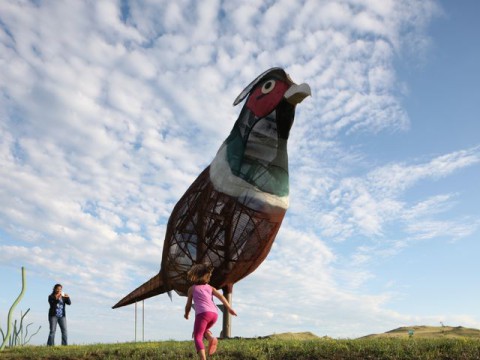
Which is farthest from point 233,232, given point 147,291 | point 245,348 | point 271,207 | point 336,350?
point 147,291

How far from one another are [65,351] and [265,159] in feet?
20.5

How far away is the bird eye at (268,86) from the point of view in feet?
39.1

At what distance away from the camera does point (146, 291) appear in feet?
49.8

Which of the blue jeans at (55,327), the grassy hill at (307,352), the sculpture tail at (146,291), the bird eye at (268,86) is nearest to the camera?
the grassy hill at (307,352)

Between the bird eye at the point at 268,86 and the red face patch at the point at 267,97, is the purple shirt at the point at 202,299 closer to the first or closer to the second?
the red face patch at the point at 267,97

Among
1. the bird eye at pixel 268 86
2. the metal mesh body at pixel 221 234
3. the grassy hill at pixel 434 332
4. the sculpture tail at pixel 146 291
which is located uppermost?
the bird eye at pixel 268 86

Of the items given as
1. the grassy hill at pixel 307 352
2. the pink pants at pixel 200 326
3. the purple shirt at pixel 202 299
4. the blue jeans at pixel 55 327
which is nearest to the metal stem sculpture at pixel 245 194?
the grassy hill at pixel 307 352

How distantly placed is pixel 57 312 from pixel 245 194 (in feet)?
18.8

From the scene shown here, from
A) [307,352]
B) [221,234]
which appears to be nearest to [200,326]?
[307,352]

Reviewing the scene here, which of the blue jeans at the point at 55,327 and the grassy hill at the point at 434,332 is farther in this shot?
the grassy hill at the point at 434,332

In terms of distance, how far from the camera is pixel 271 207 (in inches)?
460

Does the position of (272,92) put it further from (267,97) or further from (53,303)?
(53,303)

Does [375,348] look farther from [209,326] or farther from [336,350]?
[209,326]

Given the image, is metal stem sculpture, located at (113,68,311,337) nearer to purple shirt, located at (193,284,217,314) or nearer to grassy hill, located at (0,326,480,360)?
grassy hill, located at (0,326,480,360)
